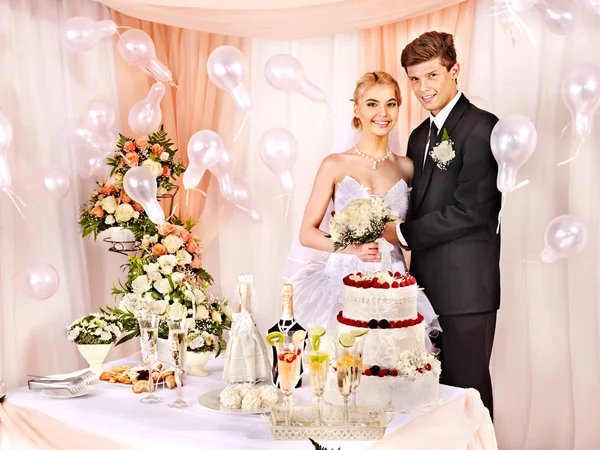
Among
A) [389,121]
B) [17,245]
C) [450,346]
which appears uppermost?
[389,121]

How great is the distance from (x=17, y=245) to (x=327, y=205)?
1.70m

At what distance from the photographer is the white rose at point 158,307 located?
114 inches

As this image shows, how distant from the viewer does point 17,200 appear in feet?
12.6

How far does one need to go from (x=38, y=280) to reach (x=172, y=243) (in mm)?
665

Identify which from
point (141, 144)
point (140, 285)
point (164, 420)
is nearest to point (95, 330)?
point (140, 285)

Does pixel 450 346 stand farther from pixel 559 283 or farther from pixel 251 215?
pixel 251 215

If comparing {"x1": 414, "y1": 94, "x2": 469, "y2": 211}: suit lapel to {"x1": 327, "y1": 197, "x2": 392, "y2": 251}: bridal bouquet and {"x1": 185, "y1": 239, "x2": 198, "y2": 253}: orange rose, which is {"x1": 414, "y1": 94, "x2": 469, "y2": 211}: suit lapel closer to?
{"x1": 327, "y1": 197, "x2": 392, "y2": 251}: bridal bouquet

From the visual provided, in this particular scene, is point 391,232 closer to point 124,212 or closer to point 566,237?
point 566,237

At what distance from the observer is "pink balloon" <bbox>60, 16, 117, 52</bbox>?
3.69 metres

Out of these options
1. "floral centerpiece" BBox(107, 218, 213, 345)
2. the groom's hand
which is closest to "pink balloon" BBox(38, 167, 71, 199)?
"floral centerpiece" BBox(107, 218, 213, 345)

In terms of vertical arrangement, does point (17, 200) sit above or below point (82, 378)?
above

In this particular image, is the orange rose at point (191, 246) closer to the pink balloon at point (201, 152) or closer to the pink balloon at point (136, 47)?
the pink balloon at point (201, 152)

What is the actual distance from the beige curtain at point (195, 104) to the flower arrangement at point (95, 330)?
6.29 feet

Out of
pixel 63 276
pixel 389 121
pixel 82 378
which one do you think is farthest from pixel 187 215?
pixel 82 378
